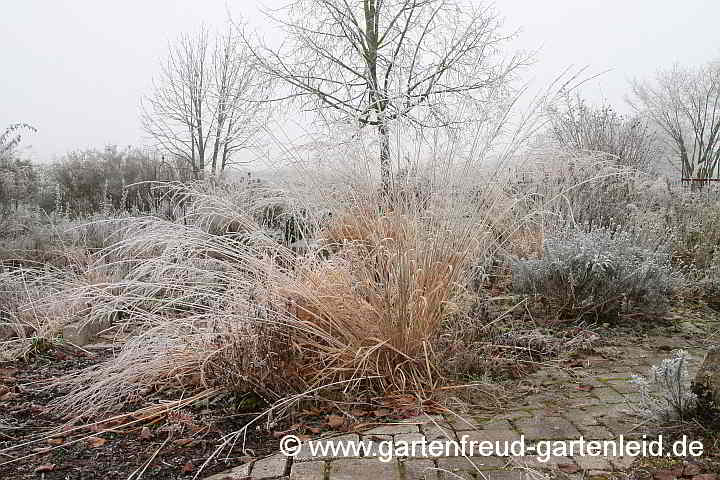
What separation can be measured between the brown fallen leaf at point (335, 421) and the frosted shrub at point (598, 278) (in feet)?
6.20

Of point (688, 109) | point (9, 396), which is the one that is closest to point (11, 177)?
point (9, 396)

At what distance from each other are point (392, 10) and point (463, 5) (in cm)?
123

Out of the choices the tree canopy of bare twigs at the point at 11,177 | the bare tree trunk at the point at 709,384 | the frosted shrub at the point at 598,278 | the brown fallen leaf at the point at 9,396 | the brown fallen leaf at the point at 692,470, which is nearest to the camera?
the brown fallen leaf at the point at 692,470

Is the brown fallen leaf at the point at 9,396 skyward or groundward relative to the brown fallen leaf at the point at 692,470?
groundward

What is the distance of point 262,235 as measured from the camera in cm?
263

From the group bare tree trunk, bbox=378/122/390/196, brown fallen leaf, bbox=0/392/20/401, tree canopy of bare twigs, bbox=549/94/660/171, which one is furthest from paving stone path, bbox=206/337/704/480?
tree canopy of bare twigs, bbox=549/94/660/171

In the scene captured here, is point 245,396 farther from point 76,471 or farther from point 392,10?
point 392,10

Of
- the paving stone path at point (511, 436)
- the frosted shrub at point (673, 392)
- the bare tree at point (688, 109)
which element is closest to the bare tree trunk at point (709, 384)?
the frosted shrub at point (673, 392)

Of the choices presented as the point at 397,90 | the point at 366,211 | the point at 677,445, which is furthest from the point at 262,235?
the point at 677,445

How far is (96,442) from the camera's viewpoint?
208 centimetres

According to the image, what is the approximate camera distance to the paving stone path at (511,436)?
1.74m

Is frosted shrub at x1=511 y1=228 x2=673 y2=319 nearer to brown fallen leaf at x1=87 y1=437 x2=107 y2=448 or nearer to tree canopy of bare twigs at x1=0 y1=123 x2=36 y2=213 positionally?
brown fallen leaf at x1=87 y1=437 x2=107 y2=448

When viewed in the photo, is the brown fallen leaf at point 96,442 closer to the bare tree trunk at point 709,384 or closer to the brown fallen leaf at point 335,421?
the brown fallen leaf at point 335,421
